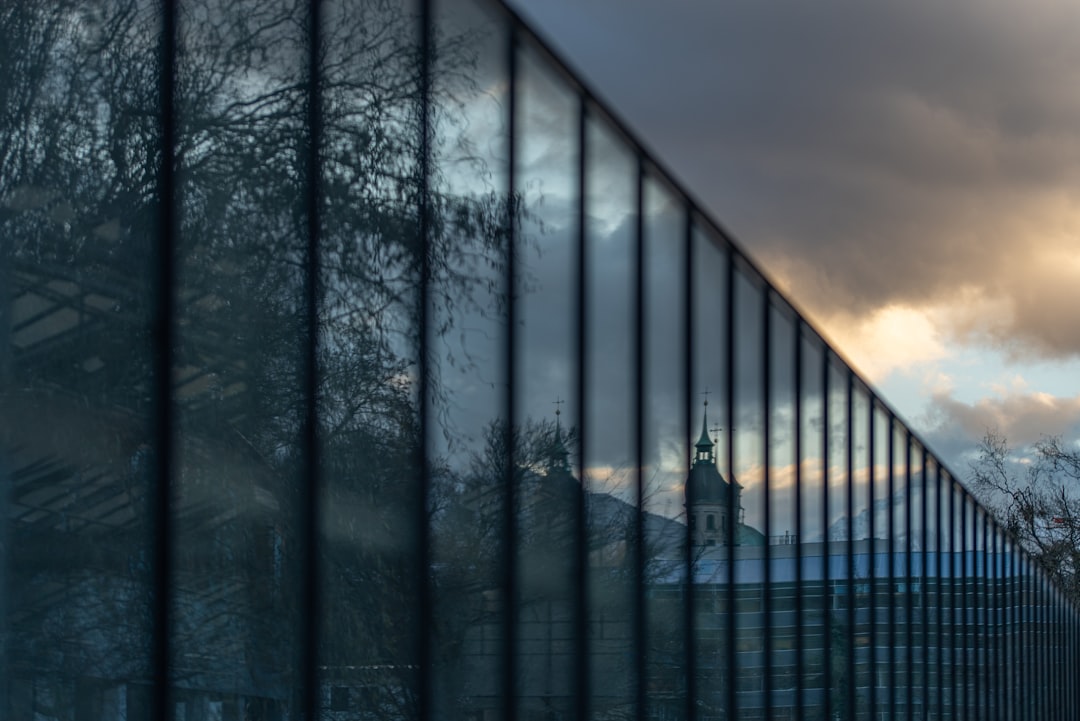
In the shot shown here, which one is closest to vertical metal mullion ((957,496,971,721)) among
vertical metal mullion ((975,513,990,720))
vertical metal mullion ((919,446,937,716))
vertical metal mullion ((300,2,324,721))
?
vertical metal mullion ((975,513,990,720))

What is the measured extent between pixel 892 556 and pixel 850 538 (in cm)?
90

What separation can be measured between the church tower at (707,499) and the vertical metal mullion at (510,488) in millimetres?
1072

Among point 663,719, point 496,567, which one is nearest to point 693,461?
point 663,719

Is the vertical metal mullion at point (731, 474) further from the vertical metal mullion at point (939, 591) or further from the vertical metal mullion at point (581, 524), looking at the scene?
the vertical metal mullion at point (939, 591)

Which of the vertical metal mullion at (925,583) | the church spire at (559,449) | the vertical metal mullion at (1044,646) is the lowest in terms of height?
the vertical metal mullion at (1044,646)

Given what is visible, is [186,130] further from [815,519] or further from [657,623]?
[815,519]

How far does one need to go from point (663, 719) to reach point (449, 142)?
2126 millimetres

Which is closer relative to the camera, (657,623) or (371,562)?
(371,562)

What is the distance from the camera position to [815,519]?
228 inches

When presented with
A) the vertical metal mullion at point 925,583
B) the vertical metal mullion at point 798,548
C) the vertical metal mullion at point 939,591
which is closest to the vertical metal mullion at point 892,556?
the vertical metal mullion at point 925,583

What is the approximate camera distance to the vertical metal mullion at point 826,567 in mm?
5715

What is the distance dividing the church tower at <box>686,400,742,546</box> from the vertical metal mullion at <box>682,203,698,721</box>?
55 mm

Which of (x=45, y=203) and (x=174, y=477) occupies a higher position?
(x=45, y=203)

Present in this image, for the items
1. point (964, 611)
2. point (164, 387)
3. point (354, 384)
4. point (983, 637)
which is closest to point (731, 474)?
point (354, 384)
